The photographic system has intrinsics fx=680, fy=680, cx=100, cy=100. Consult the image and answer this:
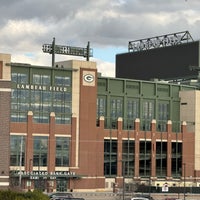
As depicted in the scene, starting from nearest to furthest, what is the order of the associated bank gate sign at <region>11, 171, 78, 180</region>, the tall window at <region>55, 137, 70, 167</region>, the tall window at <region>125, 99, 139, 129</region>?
the associated bank gate sign at <region>11, 171, 78, 180</region>, the tall window at <region>55, 137, 70, 167</region>, the tall window at <region>125, 99, 139, 129</region>

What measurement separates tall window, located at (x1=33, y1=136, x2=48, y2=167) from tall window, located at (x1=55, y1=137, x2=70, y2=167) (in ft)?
8.89

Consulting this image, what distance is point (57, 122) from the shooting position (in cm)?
13738

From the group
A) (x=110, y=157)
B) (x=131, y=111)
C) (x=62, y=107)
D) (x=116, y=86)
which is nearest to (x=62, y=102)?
(x=62, y=107)

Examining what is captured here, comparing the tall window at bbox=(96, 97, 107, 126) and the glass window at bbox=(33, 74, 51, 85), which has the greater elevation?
the glass window at bbox=(33, 74, 51, 85)

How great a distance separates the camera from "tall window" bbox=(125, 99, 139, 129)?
Answer: 14975 centimetres

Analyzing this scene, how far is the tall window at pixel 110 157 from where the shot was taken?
472ft

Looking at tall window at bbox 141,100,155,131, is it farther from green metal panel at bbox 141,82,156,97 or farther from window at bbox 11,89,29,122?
window at bbox 11,89,29,122

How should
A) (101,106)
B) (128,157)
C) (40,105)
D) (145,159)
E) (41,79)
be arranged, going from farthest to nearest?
1. (145,159)
2. (101,106)
3. (128,157)
4. (40,105)
5. (41,79)

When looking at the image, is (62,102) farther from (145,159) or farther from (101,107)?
(145,159)

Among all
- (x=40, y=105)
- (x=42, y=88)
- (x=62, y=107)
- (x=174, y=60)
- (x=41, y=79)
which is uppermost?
(x=174, y=60)

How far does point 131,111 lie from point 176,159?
1550 cm

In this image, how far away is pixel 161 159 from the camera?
5979 inches

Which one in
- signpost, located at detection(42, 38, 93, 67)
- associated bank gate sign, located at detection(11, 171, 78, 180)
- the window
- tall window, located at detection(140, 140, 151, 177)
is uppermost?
signpost, located at detection(42, 38, 93, 67)

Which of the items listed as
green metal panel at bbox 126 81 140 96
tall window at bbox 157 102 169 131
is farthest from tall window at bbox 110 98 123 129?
tall window at bbox 157 102 169 131
